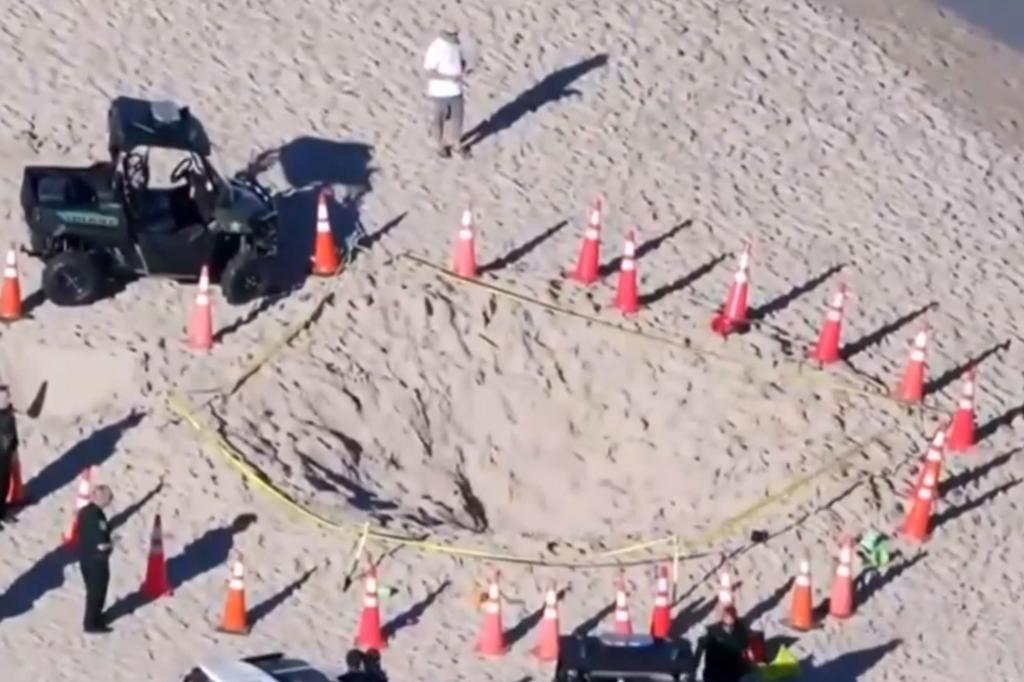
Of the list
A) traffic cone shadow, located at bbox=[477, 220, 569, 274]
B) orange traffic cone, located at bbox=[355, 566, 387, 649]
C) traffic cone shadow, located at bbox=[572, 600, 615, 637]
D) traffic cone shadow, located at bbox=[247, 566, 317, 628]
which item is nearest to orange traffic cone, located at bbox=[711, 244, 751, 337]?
traffic cone shadow, located at bbox=[477, 220, 569, 274]

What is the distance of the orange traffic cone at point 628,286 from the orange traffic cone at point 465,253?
1.14 meters

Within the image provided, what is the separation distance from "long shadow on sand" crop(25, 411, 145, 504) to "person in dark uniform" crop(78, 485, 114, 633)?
1310 mm

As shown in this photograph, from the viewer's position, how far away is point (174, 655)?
2362 cm

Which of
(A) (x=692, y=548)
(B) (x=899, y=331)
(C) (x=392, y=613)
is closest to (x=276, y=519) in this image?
(C) (x=392, y=613)

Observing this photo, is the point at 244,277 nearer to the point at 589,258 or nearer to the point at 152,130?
the point at 152,130

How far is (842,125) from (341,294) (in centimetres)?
586

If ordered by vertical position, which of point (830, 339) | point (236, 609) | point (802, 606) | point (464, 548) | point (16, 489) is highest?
point (830, 339)

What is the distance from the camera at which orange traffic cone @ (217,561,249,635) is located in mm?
23906

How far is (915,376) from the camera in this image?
27.3 meters

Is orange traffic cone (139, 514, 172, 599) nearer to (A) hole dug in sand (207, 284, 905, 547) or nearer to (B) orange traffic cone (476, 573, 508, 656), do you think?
(A) hole dug in sand (207, 284, 905, 547)

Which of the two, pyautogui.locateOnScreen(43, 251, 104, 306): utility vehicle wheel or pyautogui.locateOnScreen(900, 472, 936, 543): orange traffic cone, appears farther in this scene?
pyautogui.locateOnScreen(43, 251, 104, 306): utility vehicle wheel

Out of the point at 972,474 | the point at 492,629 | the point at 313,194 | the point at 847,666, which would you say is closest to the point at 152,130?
the point at 313,194

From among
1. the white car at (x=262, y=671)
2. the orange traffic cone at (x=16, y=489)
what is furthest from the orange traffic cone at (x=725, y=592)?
the orange traffic cone at (x=16, y=489)

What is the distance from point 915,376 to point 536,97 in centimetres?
527
